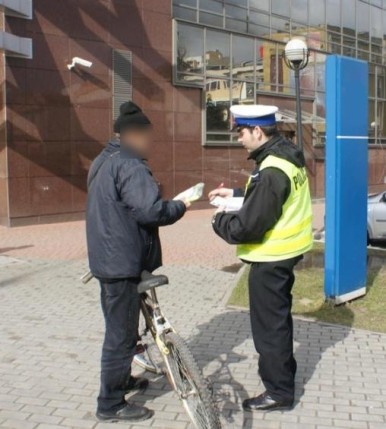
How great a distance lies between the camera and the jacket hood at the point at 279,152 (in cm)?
384

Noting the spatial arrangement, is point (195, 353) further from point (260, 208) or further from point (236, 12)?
point (236, 12)

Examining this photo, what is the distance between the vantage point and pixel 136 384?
4.30m

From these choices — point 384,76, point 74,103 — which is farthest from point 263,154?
point 384,76

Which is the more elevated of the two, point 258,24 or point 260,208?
point 258,24

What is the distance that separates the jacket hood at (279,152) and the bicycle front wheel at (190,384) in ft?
4.05

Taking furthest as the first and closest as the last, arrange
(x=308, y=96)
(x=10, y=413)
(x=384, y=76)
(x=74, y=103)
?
(x=384, y=76) → (x=308, y=96) → (x=74, y=103) → (x=10, y=413)

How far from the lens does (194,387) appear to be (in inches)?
134

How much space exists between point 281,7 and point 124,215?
1805 cm

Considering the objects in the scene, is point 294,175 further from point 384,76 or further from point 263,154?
point 384,76

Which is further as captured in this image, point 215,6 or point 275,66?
point 275,66

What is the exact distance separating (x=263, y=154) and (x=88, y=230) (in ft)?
3.89

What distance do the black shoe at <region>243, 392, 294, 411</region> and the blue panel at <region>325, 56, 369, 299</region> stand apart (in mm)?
2738

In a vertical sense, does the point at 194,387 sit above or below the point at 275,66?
below

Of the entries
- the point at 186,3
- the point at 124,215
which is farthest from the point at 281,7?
the point at 124,215
